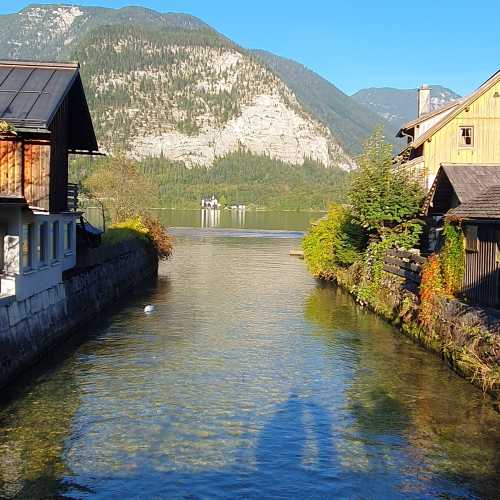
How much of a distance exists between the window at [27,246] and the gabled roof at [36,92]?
3.78 metres

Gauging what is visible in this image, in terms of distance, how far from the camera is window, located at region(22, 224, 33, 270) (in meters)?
24.9

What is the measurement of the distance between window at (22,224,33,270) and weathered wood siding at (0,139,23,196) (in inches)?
59.7

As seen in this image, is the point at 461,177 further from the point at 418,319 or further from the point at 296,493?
the point at 296,493

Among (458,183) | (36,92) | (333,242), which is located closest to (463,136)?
(333,242)

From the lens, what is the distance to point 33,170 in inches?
1035

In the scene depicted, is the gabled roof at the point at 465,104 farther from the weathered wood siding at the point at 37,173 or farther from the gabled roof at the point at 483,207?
the weathered wood siding at the point at 37,173

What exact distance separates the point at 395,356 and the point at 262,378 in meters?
6.15

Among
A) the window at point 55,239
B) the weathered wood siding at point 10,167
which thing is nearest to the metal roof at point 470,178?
the window at point 55,239

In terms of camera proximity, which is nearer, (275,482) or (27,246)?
(275,482)

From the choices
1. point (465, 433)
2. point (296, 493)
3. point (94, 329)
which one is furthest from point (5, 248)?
point (465, 433)

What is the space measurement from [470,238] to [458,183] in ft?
19.3

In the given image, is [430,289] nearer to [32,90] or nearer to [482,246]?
[482,246]

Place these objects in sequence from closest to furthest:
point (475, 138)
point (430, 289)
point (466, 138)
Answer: point (430, 289) < point (475, 138) < point (466, 138)

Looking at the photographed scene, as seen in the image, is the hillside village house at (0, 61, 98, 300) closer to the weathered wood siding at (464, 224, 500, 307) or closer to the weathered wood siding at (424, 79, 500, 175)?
the weathered wood siding at (464, 224, 500, 307)
